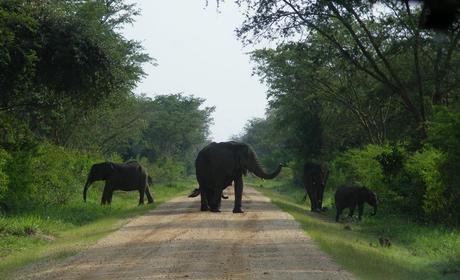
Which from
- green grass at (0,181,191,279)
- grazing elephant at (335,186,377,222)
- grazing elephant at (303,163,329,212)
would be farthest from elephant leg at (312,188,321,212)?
green grass at (0,181,191,279)

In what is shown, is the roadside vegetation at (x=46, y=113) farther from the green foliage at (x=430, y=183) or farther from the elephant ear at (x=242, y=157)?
the green foliage at (x=430, y=183)

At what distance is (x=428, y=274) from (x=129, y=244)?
6760mm

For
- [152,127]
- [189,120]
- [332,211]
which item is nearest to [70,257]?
[332,211]

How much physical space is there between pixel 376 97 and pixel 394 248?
19610 mm

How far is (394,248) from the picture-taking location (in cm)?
1948

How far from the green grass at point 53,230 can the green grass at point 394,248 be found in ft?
19.7

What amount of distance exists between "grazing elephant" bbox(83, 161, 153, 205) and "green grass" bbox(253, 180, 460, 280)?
9.94 meters

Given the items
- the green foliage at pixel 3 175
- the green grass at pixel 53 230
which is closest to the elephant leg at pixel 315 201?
the green grass at pixel 53 230

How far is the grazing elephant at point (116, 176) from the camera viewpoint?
30125 millimetres

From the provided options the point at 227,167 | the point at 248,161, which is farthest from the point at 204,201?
the point at 248,161

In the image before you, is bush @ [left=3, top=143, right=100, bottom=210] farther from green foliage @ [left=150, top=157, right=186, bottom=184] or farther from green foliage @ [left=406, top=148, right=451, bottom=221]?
green foliage @ [left=150, top=157, right=186, bottom=184]

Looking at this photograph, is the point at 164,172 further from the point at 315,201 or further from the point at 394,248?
the point at 394,248

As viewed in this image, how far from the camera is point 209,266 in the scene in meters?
12.5

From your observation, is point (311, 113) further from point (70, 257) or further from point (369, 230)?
point (70, 257)
